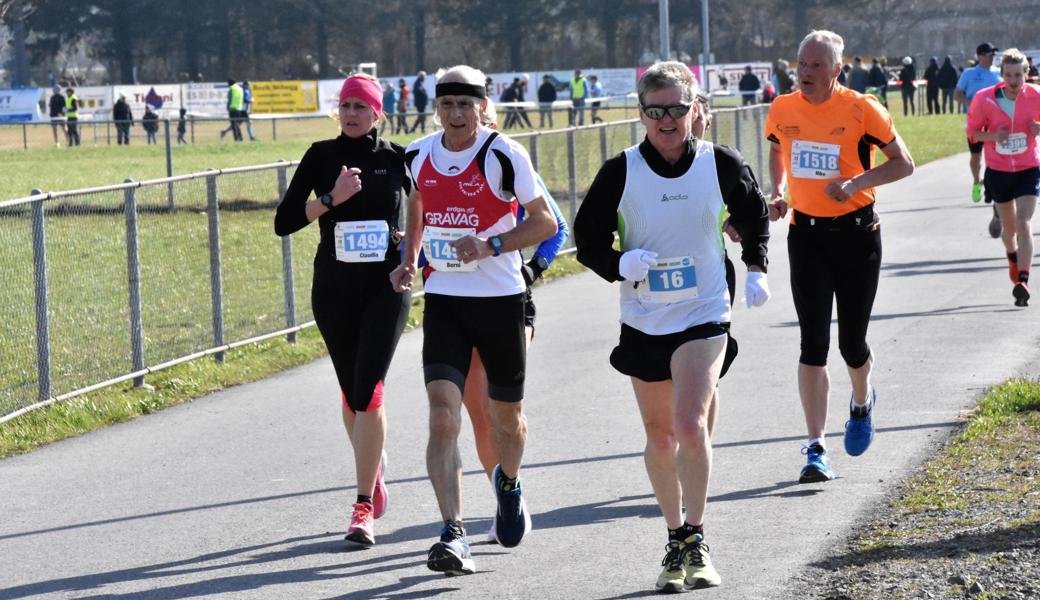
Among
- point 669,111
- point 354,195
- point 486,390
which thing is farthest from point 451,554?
point 669,111

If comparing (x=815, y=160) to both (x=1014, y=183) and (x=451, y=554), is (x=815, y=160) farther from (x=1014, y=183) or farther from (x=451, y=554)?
(x=1014, y=183)

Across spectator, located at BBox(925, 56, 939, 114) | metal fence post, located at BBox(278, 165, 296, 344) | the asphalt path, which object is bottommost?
the asphalt path

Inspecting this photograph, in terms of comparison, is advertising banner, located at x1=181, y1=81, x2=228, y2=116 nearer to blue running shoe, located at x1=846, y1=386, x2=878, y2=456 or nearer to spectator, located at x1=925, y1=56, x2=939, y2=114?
spectator, located at x1=925, y1=56, x2=939, y2=114

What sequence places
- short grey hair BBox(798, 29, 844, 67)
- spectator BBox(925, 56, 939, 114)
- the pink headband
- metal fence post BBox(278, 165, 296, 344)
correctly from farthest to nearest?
1. spectator BBox(925, 56, 939, 114)
2. metal fence post BBox(278, 165, 296, 344)
3. short grey hair BBox(798, 29, 844, 67)
4. the pink headband

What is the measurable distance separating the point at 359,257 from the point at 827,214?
2177 mm

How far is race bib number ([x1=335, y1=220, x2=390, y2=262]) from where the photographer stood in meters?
6.73

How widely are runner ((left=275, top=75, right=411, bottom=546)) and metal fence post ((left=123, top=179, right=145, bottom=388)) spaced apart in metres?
4.04

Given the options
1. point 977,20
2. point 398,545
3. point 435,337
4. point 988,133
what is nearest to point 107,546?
point 398,545

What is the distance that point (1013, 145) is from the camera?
43.3 feet

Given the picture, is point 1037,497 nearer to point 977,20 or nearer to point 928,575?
point 928,575

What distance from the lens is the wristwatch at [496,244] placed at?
19.7ft

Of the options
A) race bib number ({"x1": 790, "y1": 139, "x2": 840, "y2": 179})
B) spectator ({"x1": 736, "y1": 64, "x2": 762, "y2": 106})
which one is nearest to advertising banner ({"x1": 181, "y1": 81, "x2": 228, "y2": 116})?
spectator ({"x1": 736, "y1": 64, "x2": 762, "y2": 106})

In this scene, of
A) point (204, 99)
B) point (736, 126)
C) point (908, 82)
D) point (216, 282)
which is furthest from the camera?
point (204, 99)

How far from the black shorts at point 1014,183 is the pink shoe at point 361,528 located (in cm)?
807
